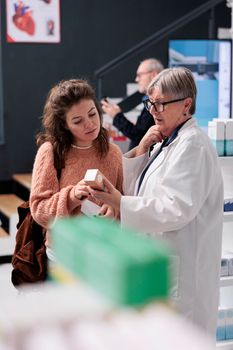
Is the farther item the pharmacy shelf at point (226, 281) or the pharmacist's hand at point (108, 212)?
the pharmacy shelf at point (226, 281)

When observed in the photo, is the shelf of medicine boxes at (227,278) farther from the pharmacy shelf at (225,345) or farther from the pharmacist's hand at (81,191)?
the pharmacist's hand at (81,191)

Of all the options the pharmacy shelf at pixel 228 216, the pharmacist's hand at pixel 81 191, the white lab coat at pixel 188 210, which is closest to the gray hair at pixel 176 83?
the white lab coat at pixel 188 210

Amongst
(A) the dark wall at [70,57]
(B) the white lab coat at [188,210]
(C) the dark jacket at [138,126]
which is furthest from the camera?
(A) the dark wall at [70,57]

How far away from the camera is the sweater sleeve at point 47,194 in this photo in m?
2.46

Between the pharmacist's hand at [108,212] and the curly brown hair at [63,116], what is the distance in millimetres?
261

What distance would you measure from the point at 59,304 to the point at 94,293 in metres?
0.04

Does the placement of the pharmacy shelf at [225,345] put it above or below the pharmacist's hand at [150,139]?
below

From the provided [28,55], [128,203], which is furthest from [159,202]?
[28,55]

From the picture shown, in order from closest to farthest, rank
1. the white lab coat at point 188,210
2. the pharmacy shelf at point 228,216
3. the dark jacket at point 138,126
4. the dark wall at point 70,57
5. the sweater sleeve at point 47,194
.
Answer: the white lab coat at point 188,210, the sweater sleeve at point 47,194, the pharmacy shelf at point 228,216, the dark jacket at point 138,126, the dark wall at point 70,57

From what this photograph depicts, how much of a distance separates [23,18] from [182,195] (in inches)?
232

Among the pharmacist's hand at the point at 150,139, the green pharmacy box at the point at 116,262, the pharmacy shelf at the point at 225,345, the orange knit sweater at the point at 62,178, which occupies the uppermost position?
the green pharmacy box at the point at 116,262

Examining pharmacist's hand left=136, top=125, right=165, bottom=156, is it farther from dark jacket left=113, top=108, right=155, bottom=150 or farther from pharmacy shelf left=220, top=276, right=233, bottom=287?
dark jacket left=113, top=108, right=155, bottom=150

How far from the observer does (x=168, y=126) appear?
2438mm

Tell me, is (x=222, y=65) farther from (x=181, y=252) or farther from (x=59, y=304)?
(x=59, y=304)
